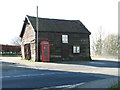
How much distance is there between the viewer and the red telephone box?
2601 cm

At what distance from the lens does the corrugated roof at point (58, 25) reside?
27969mm

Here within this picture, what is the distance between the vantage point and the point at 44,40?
27.0 meters

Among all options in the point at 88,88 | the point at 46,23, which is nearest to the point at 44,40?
the point at 46,23

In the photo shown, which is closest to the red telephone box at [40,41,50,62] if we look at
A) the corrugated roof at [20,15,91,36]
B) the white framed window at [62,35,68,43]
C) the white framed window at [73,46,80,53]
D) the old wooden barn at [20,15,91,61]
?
the old wooden barn at [20,15,91,61]

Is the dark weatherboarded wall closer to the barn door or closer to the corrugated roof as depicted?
the corrugated roof

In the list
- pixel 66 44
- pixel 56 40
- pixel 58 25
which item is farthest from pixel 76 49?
pixel 58 25

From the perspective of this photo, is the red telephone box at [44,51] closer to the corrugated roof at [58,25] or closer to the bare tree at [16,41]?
the corrugated roof at [58,25]

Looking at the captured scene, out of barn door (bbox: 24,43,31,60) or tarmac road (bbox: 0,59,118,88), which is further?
barn door (bbox: 24,43,31,60)

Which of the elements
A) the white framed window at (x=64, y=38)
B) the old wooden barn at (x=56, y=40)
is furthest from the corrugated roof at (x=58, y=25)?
the white framed window at (x=64, y=38)

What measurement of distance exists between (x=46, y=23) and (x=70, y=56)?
7.08 m

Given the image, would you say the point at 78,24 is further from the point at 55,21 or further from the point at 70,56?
the point at 70,56

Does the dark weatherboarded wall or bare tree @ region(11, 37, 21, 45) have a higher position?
bare tree @ region(11, 37, 21, 45)

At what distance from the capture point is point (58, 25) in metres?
29.7

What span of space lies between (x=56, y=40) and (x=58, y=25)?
3308mm
